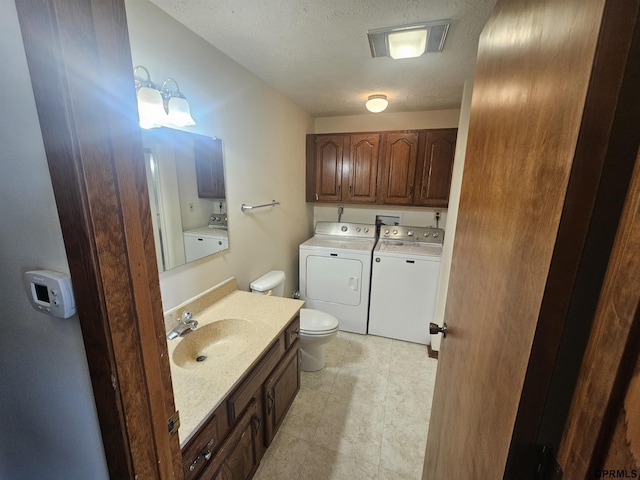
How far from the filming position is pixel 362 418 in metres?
1.89

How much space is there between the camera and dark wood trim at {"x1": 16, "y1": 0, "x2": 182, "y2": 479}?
0.43m

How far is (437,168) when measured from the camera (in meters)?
2.75

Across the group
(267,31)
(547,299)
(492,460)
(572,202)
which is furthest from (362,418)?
(267,31)

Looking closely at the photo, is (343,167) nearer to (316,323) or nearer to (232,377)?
(316,323)

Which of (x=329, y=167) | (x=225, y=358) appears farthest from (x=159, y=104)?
(x=329, y=167)

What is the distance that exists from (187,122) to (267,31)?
66 centimetres

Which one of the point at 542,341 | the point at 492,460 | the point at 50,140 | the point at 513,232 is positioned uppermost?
the point at 50,140

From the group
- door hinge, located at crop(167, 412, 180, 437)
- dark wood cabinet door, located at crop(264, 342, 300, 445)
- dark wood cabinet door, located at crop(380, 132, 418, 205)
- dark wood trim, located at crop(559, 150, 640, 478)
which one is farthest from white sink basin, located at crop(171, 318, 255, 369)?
dark wood cabinet door, located at crop(380, 132, 418, 205)

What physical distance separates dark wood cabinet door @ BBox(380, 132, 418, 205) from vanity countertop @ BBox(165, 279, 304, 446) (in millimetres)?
1787

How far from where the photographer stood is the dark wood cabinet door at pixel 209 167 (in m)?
1.62

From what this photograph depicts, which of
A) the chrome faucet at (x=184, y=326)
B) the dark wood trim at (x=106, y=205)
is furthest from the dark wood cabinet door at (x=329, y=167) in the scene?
the dark wood trim at (x=106, y=205)

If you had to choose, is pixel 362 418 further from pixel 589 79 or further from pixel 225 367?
pixel 589 79

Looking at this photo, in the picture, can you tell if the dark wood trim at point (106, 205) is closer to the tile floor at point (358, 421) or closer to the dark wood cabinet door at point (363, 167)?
the tile floor at point (358, 421)

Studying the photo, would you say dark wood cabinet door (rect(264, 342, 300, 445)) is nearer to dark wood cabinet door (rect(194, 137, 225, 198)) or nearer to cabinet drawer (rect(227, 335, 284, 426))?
cabinet drawer (rect(227, 335, 284, 426))
